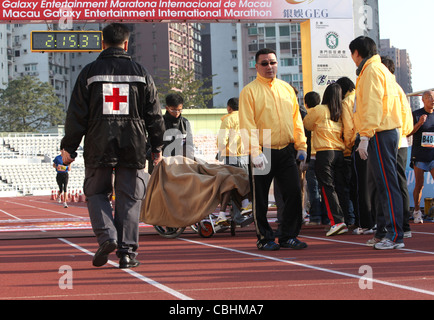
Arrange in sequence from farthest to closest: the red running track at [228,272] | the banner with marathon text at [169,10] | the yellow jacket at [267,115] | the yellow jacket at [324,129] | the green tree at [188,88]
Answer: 1. the green tree at [188,88]
2. the banner with marathon text at [169,10]
3. the yellow jacket at [324,129]
4. the yellow jacket at [267,115]
5. the red running track at [228,272]

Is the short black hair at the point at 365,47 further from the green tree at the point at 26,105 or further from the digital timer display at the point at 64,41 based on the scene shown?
the green tree at the point at 26,105

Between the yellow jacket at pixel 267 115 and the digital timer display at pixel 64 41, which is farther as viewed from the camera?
the digital timer display at pixel 64 41

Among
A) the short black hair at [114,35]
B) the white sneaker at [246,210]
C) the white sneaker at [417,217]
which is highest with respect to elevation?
the short black hair at [114,35]

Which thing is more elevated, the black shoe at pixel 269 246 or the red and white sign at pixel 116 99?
the red and white sign at pixel 116 99

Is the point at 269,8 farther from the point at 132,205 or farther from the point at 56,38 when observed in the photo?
the point at 132,205

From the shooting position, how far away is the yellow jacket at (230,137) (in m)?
11.1

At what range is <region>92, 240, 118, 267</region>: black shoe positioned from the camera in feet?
20.0

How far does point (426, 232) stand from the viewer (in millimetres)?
9523

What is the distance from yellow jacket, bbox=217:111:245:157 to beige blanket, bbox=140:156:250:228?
152 cm

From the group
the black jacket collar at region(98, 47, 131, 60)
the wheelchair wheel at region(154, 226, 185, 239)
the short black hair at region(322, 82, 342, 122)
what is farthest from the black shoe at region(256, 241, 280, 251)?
the short black hair at region(322, 82, 342, 122)

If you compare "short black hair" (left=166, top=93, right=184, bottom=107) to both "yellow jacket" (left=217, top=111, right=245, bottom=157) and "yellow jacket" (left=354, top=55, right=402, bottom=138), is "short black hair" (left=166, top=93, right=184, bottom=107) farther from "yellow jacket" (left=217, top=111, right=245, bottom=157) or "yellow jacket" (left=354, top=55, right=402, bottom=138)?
"yellow jacket" (left=354, top=55, right=402, bottom=138)

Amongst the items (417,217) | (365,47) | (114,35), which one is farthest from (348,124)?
(114,35)

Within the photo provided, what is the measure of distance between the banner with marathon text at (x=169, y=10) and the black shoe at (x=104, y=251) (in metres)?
12.6

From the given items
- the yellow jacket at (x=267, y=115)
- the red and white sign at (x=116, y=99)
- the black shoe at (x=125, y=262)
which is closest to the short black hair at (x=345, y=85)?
the yellow jacket at (x=267, y=115)
